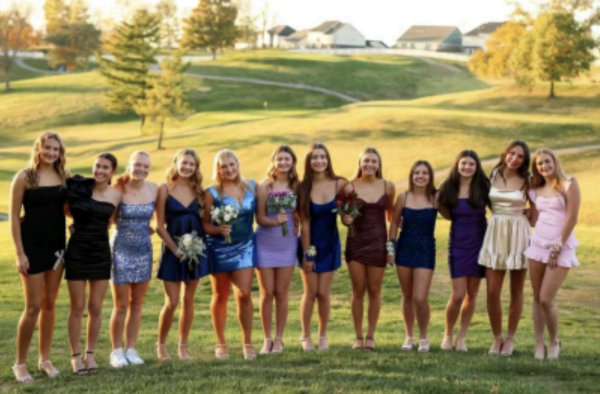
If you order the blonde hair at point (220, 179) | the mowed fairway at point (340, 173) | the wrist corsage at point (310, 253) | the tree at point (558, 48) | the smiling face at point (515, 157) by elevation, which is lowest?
the mowed fairway at point (340, 173)

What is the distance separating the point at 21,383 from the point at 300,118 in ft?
163

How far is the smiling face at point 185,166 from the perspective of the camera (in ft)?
32.3

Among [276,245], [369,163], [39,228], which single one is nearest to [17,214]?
[39,228]

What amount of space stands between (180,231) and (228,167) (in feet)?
3.00

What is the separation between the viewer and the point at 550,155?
9.82 metres

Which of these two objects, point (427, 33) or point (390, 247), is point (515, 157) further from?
point (427, 33)

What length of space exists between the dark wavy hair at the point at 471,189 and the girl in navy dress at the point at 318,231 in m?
1.24

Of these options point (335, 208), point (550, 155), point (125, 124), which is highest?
point (550, 155)

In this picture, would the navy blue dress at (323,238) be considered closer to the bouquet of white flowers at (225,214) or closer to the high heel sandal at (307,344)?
the high heel sandal at (307,344)

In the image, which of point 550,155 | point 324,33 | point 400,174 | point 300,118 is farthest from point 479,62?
point 324,33

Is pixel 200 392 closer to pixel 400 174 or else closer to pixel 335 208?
pixel 335 208

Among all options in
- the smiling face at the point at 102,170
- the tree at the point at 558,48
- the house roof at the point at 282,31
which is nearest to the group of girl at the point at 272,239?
the smiling face at the point at 102,170

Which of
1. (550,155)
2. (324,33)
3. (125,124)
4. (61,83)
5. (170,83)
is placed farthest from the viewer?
(324,33)

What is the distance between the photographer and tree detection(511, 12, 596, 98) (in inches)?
2168
